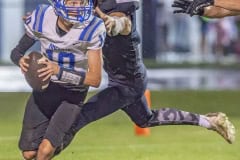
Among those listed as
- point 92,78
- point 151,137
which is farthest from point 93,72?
point 151,137

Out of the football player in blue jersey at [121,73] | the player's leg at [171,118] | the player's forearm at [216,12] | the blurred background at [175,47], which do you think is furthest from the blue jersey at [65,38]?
the blurred background at [175,47]

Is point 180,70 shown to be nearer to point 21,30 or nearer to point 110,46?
point 21,30

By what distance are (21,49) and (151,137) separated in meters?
4.39

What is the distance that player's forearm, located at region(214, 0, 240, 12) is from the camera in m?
8.27

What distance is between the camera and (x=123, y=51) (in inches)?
341

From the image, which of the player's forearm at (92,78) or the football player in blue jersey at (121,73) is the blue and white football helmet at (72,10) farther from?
the football player in blue jersey at (121,73)

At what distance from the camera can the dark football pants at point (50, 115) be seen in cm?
771

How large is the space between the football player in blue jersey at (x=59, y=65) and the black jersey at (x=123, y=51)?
0.75 metres

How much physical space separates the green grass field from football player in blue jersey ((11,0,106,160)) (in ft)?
6.35

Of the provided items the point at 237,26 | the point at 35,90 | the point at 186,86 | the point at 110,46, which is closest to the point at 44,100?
the point at 35,90

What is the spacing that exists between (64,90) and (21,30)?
13.0m

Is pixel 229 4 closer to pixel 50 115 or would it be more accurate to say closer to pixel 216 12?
pixel 216 12

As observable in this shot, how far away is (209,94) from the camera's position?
1520cm

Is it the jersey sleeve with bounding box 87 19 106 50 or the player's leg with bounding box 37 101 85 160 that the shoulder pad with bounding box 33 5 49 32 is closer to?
the jersey sleeve with bounding box 87 19 106 50
